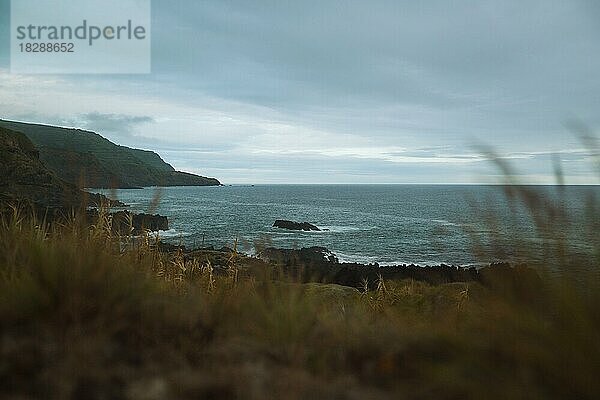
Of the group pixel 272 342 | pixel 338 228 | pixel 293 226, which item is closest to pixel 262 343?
pixel 272 342

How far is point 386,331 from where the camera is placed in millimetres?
2584

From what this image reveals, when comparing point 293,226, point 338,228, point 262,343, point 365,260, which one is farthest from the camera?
point 338,228

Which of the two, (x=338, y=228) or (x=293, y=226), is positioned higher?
(x=293, y=226)

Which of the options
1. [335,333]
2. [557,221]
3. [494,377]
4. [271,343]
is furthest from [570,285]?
[271,343]

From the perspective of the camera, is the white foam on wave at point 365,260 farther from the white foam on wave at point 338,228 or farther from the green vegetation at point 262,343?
the green vegetation at point 262,343

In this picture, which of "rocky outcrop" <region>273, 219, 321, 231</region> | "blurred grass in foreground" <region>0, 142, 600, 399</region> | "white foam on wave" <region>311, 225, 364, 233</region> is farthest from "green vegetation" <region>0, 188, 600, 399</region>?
"white foam on wave" <region>311, 225, 364, 233</region>

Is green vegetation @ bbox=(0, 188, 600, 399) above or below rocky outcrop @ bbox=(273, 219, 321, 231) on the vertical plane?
above

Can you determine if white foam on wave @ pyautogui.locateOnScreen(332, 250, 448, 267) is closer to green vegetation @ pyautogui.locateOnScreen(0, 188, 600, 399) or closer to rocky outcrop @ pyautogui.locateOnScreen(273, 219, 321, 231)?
rocky outcrop @ pyautogui.locateOnScreen(273, 219, 321, 231)

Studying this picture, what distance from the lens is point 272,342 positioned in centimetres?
244

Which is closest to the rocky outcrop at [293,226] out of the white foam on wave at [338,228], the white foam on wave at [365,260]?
the white foam on wave at [338,228]

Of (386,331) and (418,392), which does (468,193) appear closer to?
(386,331)

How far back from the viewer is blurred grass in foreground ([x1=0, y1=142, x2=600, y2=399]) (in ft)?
6.36

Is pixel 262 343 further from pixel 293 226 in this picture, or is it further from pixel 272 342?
pixel 293 226

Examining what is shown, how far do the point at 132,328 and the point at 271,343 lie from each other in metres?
0.75
